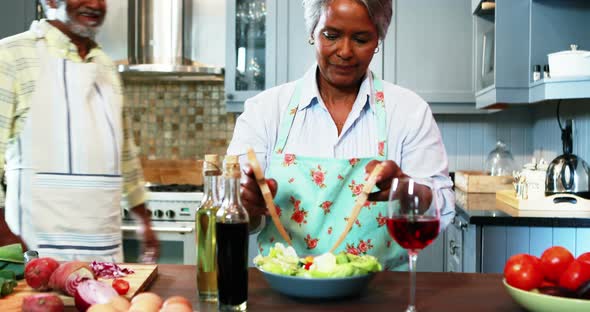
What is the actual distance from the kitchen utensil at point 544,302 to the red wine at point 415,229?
17 centimetres

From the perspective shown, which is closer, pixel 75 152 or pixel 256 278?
pixel 256 278

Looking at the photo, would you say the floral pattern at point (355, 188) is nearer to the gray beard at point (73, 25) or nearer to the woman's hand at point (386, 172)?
the woman's hand at point (386, 172)

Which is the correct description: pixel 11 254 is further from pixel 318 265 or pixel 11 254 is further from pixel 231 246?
pixel 318 265

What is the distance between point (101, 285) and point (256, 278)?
1.17 ft

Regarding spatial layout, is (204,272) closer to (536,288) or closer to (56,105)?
(536,288)

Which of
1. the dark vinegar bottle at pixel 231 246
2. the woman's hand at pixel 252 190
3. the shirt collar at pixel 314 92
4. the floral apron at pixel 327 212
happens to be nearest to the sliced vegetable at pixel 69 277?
the dark vinegar bottle at pixel 231 246

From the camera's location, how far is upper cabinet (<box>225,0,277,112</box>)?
145 inches

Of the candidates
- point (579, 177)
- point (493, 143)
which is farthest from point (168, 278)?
point (493, 143)

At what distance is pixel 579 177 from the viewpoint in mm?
2701

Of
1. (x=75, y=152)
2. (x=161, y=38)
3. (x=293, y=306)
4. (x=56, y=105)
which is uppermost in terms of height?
(x=161, y=38)

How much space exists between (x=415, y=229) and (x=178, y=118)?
3.20 metres

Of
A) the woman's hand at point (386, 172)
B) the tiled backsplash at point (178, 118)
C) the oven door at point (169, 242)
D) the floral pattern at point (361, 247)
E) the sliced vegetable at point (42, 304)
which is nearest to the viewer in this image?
the sliced vegetable at point (42, 304)

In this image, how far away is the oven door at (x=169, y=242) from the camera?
3.30 m

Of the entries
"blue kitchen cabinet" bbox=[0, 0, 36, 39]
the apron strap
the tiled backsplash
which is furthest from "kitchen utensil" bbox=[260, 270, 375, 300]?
"blue kitchen cabinet" bbox=[0, 0, 36, 39]
